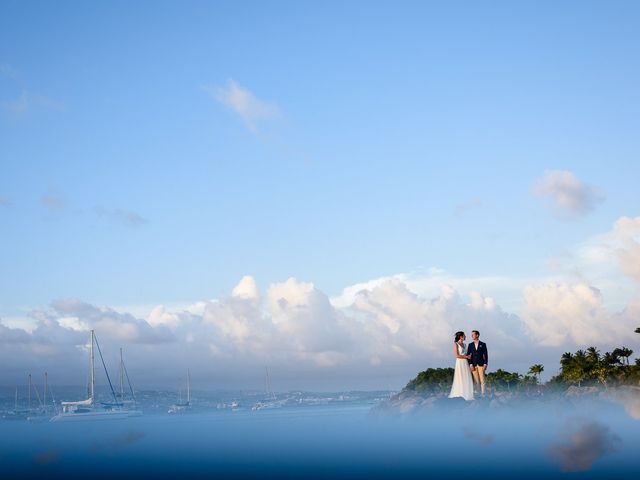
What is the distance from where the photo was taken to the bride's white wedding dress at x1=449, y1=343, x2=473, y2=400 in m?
31.4

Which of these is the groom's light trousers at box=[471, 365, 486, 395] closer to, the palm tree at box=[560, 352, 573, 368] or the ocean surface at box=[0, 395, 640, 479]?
the ocean surface at box=[0, 395, 640, 479]

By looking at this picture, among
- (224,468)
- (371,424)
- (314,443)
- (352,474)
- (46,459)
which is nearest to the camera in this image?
(352,474)

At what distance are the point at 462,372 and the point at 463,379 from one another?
39cm

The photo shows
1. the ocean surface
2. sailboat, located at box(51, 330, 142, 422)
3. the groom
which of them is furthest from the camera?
sailboat, located at box(51, 330, 142, 422)

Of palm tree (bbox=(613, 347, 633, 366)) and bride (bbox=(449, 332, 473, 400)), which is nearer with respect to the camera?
bride (bbox=(449, 332, 473, 400))

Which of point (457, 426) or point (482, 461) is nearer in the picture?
point (482, 461)

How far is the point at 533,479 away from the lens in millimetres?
15102

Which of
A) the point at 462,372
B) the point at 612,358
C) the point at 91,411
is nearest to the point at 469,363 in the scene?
the point at 462,372

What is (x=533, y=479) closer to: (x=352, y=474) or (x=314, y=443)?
(x=352, y=474)

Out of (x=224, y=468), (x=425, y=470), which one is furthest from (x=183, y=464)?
(x=425, y=470)

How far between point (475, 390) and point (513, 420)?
17.8 ft

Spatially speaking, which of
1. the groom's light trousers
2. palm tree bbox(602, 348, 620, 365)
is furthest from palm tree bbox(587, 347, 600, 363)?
the groom's light trousers

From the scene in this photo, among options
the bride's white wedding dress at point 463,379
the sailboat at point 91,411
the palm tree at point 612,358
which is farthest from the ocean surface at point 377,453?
the sailboat at point 91,411

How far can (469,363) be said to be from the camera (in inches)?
1243
